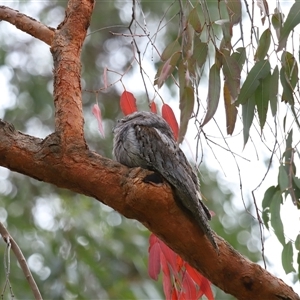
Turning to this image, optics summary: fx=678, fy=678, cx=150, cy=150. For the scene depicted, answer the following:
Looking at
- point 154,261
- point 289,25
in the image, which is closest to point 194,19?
point 289,25

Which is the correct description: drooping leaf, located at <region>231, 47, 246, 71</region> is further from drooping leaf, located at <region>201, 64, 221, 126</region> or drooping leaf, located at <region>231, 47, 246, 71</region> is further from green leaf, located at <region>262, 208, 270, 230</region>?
green leaf, located at <region>262, 208, 270, 230</region>

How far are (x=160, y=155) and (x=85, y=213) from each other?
2740mm

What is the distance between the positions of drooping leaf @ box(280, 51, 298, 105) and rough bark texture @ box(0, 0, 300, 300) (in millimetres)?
509

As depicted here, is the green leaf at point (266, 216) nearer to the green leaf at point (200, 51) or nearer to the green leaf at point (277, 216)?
the green leaf at point (277, 216)

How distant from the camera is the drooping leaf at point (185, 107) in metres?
1.96

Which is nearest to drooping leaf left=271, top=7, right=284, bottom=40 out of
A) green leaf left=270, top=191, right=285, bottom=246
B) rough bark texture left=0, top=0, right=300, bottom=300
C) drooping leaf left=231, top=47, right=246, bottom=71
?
drooping leaf left=231, top=47, right=246, bottom=71

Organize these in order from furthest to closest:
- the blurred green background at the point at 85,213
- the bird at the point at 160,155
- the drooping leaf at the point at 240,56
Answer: the blurred green background at the point at 85,213 → the drooping leaf at the point at 240,56 → the bird at the point at 160,155

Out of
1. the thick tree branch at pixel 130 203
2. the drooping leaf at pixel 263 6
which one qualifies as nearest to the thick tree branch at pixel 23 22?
the thick tree branch at pixel 130 203

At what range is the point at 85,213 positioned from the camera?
5145mm

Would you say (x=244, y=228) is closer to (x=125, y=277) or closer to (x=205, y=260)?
(x=125, y=277)

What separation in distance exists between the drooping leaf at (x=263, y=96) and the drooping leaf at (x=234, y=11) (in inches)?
8.8

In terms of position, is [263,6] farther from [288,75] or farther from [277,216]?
[277,216]

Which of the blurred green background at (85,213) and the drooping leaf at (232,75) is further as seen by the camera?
the blurred green background at (85,213)

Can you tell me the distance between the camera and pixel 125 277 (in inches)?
188
